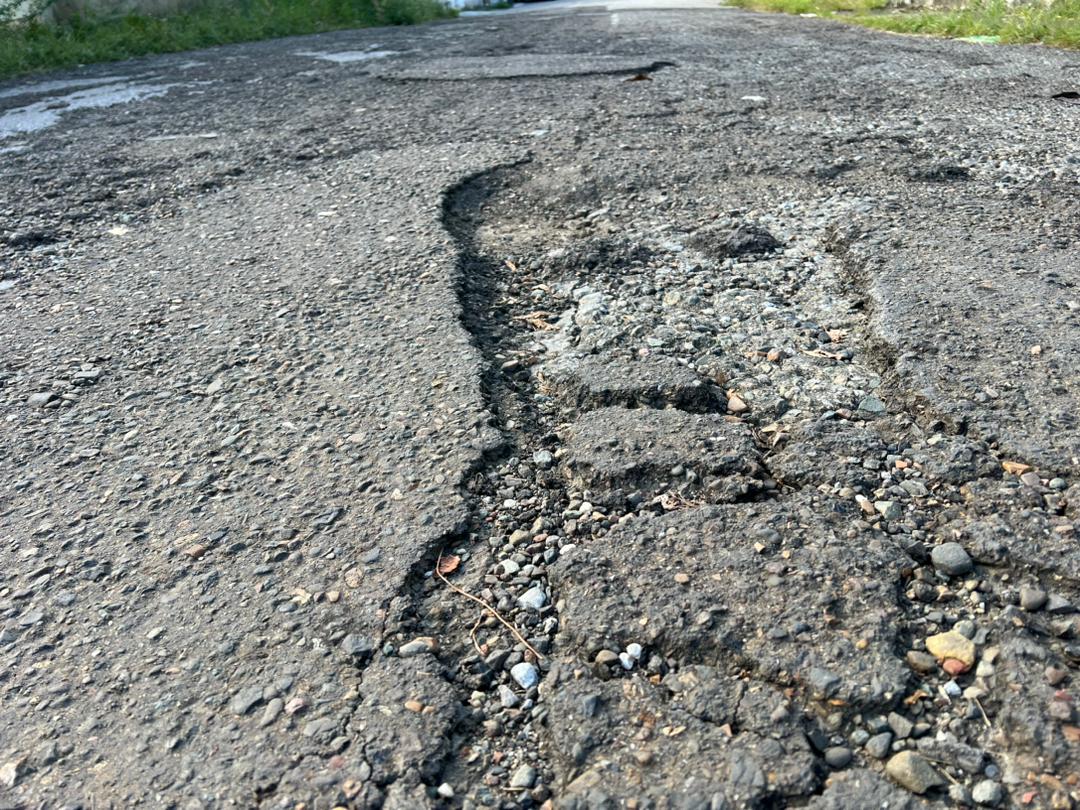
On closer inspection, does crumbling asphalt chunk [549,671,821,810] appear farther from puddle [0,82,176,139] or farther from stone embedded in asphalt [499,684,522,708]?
puddle [0,82,176,139]

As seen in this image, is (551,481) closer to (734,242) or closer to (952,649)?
(952,649)

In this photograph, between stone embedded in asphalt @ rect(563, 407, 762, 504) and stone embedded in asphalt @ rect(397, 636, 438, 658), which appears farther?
stone embedded in asphalt @ rect(563, 407, 762, 504)

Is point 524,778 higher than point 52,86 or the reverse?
the reverse

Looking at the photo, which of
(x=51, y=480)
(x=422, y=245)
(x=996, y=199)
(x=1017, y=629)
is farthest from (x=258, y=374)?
(x=996, y=199)

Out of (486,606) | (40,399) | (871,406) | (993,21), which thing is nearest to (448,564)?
(486,606)

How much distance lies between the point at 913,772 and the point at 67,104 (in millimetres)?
5976

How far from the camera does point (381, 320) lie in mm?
2455

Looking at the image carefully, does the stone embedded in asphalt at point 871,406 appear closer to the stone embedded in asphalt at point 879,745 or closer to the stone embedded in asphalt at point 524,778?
the stone embedded in asphalt at point 879,745

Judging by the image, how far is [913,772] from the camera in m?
1.18

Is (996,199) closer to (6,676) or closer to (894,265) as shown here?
(894,265)

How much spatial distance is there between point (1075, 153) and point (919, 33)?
489 cm

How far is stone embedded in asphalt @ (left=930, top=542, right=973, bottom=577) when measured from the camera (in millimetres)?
1509

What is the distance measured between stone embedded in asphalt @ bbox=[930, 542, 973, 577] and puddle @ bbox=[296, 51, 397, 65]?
6.46m

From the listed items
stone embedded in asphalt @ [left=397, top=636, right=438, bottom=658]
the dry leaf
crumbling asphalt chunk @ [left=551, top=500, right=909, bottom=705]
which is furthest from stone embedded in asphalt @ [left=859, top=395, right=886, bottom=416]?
stone embedded in asphalt @ [left=397, top=636, right=438, bottom=658]
